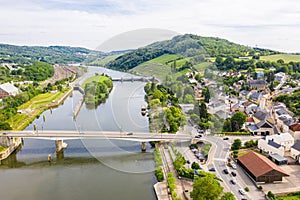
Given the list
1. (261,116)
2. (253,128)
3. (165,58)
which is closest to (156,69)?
(165,58)

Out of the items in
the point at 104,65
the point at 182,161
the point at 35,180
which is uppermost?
the point at 104,65

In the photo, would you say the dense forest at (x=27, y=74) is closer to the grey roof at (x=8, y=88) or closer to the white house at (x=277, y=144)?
the grey roof at (x=8, y=88)

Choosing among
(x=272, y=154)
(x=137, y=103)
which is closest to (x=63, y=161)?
(x=137, y=103)

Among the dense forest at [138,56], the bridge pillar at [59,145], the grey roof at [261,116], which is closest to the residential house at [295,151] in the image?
the grey roof at [261,116]

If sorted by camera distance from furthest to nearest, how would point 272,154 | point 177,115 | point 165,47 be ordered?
1. point 177,115
2. point 272,154
3. point 165,47

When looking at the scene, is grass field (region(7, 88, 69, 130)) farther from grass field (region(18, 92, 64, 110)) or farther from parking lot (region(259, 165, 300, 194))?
parking lot (region(259, 165, 300, 194))

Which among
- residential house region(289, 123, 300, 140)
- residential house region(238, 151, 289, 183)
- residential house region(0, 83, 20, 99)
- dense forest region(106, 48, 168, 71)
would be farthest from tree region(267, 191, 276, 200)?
residential house region(0, 83, 20, 99)

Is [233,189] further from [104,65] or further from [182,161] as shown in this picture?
Result: [104,65]
